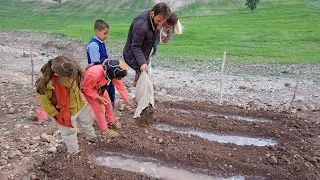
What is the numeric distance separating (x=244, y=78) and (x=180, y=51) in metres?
6.16

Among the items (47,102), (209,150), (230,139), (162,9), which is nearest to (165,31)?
(162,9)

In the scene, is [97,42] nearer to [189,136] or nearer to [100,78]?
[100,78]

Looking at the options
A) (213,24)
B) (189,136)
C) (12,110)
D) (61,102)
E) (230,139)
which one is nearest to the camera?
(61,102)

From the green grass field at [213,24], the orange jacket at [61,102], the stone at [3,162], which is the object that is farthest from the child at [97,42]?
the green grass field at [213,24]

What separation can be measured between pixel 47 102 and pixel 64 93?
0.22 m

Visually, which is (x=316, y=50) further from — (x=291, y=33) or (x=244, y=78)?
(x=244, y=78)

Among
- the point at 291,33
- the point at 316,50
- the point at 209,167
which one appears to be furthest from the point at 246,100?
the point at 291,33

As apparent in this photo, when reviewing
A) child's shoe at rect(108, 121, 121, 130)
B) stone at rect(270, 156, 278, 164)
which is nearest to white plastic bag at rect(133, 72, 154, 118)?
child's shoe at rect(108, 121, 121, 130)

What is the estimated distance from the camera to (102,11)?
33.8m

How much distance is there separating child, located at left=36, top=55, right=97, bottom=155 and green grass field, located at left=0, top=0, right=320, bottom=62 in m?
10.3

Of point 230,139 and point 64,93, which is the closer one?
point 64,93

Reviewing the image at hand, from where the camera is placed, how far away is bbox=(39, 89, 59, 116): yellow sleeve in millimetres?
3643

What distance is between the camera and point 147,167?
466cm

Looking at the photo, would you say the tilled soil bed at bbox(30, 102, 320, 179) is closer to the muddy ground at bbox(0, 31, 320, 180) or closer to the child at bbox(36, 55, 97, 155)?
the muddy ground at bbox(0, 31, 320, 180)
